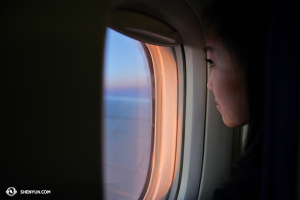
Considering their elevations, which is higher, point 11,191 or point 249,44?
point 249,44

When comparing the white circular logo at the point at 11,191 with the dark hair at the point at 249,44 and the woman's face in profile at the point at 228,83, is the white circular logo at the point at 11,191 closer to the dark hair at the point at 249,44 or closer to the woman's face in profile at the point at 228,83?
the dark hair at the point at 249,44

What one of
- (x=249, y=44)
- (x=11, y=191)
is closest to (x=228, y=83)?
(x=249, y=44)

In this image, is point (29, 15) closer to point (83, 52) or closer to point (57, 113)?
point (83, 52)

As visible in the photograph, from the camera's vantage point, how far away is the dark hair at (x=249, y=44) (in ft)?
2.02

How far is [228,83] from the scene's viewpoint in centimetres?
74

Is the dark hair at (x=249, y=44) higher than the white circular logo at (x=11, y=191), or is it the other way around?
the dark hair at (x=249, y=44)

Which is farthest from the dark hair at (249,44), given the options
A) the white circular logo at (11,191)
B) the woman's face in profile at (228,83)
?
the white circular logo at (11,191)

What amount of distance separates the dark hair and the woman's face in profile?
3 cm

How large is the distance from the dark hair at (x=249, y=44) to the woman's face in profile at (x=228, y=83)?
0.03m

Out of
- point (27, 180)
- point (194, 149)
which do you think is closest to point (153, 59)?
point (194, 149)

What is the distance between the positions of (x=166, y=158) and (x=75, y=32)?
987mm

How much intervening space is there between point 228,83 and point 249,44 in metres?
0.19

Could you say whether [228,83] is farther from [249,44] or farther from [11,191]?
[11,191]

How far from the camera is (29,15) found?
0.46 metres
